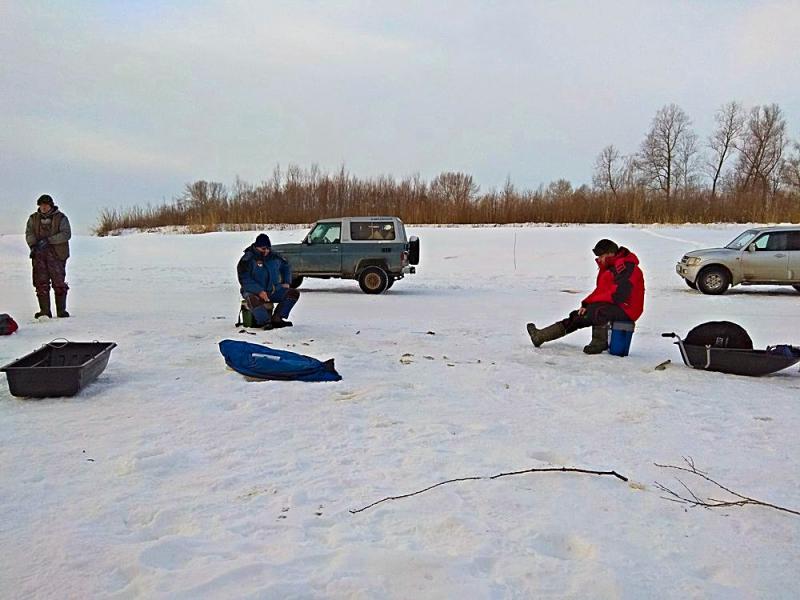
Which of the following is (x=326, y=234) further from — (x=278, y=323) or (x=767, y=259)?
(x=767, y=259)

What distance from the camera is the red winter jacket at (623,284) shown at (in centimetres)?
741

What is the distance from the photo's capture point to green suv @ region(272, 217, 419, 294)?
16.2 meters

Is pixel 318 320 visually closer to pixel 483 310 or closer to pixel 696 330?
pixel 483 310

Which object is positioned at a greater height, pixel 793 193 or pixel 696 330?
pixel 793 193

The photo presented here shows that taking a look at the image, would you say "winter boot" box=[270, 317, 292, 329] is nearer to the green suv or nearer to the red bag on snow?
the red bag on snow

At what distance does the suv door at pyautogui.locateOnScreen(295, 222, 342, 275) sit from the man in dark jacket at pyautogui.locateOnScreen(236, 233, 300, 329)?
7.04 m

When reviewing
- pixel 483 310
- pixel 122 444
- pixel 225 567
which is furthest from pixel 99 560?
pixel 483 310

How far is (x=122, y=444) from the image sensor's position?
437 cm

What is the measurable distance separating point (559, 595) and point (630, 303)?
17.5 feet

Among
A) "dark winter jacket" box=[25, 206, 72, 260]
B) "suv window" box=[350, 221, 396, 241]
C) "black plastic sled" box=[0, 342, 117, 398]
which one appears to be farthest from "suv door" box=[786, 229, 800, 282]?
"dark winter jacket" box=[25, 206, 72, 260]

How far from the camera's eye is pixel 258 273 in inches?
359

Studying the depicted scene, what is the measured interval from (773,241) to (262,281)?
1308 centimetres

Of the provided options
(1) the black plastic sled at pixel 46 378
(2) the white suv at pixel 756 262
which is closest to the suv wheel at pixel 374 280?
(2) the white suv at pixel 756 262

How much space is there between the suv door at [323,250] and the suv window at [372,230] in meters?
0.39
